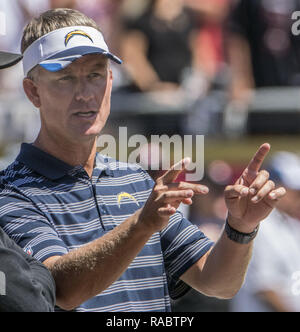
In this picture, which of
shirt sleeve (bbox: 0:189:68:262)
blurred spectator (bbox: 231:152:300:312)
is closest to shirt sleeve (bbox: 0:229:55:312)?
shirt sleeve (bbox: 0:189:68:262)

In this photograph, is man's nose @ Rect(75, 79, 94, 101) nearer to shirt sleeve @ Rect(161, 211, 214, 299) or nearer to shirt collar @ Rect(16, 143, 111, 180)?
shirt collar @ Rect(16, 143, 111, 180)

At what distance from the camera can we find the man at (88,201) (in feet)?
7.14

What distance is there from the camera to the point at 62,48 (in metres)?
2.35

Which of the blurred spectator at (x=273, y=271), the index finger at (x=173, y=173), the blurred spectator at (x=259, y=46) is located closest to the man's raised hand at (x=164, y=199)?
the index finger at (x=173, y=173)

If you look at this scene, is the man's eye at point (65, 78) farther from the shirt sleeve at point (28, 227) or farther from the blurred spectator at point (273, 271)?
the blurred spectator at point (273, 271)

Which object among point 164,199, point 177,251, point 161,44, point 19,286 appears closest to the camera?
point 19,286

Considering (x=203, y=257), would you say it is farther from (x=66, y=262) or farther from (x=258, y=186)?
(x=66, y=262)

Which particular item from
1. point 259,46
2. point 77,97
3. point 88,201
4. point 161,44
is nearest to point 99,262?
point 88,201

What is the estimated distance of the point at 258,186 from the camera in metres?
2.21

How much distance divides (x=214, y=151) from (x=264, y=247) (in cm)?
144

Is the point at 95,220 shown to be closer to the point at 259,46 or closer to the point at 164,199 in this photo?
the point at 164,199

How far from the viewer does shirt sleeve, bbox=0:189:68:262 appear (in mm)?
2166

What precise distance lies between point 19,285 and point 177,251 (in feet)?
2.61

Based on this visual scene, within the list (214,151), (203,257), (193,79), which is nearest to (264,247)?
(214,151)
